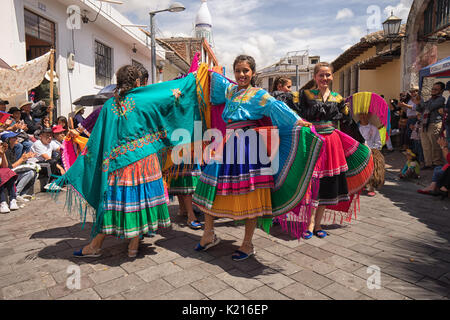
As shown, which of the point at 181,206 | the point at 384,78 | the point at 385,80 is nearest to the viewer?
the point at 181,206

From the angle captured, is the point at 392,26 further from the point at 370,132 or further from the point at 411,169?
the point at 370,132

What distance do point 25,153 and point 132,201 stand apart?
3995 millimetres

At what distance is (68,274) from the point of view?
9.59 ft

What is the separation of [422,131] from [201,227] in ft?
23.2

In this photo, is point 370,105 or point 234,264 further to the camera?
point 370,105

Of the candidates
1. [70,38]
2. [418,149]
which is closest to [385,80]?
[418,149]

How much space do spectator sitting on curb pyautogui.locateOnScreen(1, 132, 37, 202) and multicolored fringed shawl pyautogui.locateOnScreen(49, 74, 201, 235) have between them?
2.96 meters

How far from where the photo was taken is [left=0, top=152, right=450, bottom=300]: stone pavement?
2.62 metres

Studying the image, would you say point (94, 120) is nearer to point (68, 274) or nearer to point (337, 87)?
point (68, 274)

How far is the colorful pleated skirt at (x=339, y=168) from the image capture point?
387cm

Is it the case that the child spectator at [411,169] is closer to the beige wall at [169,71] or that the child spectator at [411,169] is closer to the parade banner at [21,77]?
A: the parade banner at [21,77]

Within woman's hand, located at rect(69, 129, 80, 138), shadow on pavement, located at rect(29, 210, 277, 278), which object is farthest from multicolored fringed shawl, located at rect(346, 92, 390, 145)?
woman's hand, located at rect(69, 129, 80, 138)

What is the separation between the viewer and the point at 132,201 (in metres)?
3.17

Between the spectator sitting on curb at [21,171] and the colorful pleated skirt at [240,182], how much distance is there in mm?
3949
